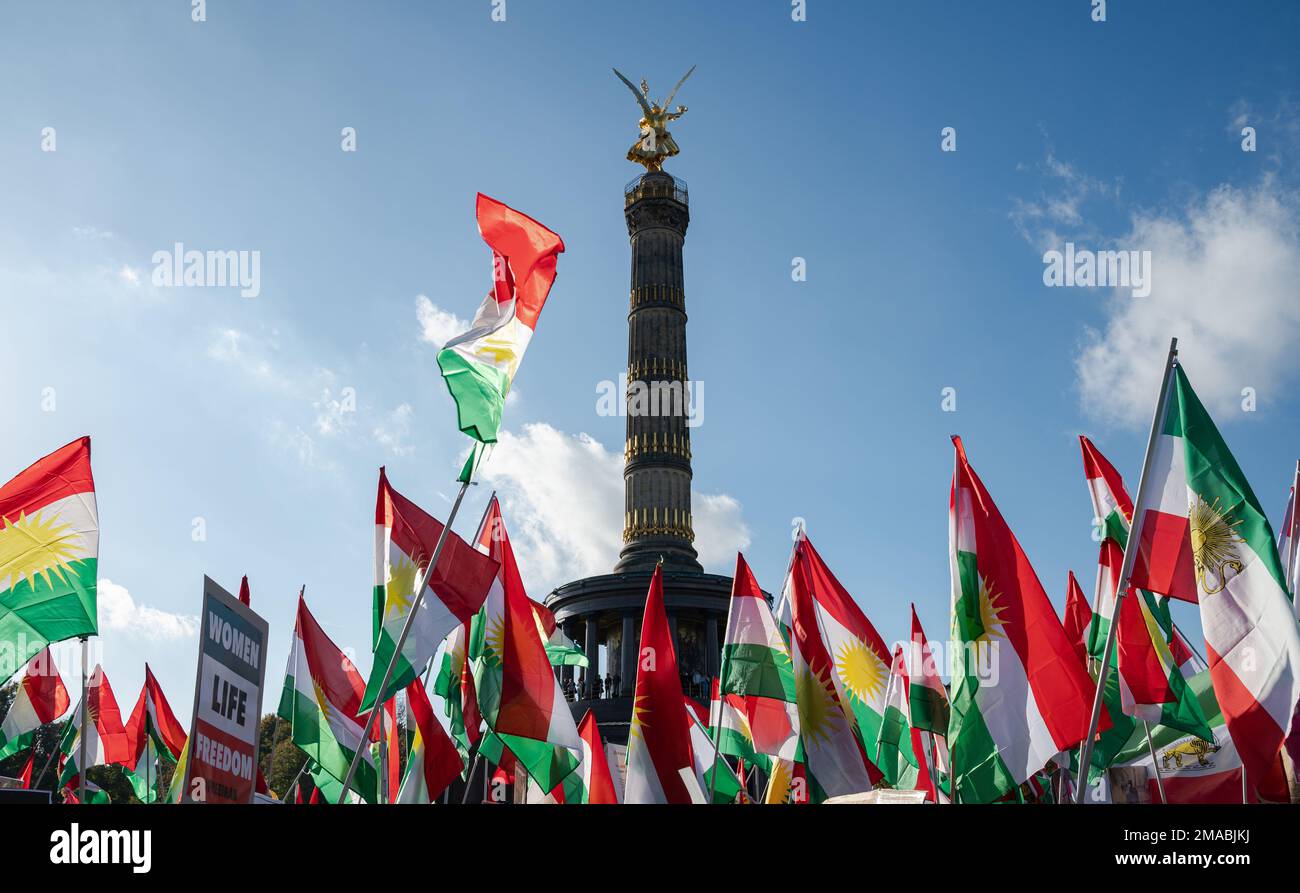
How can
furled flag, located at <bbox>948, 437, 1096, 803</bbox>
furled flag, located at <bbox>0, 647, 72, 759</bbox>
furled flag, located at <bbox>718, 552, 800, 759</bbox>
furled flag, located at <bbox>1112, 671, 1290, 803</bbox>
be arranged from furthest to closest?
1. furled flag, located at <bbox>0, 647, 72, 759</bbox>
2. furled flag, located at <bbox>718, 552, 800, 759</bbox>
3. furled flag, located at <bbox>1112, 671, 1290, 803</bbox>
4. furled flag, located at <bbox>948, 437, 1096, 803</bbox>

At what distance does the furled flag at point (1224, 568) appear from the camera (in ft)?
28.3

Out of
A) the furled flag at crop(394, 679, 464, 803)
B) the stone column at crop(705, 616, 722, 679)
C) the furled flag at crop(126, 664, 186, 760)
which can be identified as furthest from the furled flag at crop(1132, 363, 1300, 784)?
the stone column at crop(705, 616, 722, 679)

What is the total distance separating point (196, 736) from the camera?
752 cm

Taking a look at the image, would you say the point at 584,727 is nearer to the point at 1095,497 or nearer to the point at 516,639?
the point at 516,639

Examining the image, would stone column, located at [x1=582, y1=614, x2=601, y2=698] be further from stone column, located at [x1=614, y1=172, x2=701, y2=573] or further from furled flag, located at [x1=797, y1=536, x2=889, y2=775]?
furled flag, located at [x1=797, y1=536, x2=889, y2=775]

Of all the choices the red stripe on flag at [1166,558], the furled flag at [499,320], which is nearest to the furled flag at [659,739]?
the furled flag at [499,320]

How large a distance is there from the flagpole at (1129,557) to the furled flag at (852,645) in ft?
24.4

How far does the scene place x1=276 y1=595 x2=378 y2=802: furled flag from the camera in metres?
16.3

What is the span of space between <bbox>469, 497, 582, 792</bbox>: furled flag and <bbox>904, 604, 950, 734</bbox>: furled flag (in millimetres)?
4261

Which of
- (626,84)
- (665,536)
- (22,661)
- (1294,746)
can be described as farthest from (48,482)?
(626,84)

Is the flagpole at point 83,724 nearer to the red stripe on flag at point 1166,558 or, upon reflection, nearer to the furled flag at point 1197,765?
the red stripe on flag at point 1166,558

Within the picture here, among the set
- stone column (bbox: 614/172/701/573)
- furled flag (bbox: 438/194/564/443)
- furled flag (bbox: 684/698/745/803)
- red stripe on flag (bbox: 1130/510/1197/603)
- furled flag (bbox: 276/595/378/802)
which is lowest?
furled flag (bbox: 684/698/745/803)

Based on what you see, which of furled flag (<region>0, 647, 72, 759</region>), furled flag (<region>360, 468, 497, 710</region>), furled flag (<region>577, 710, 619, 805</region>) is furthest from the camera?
furled flag (<region>0, 647, 72, 759</region>)
